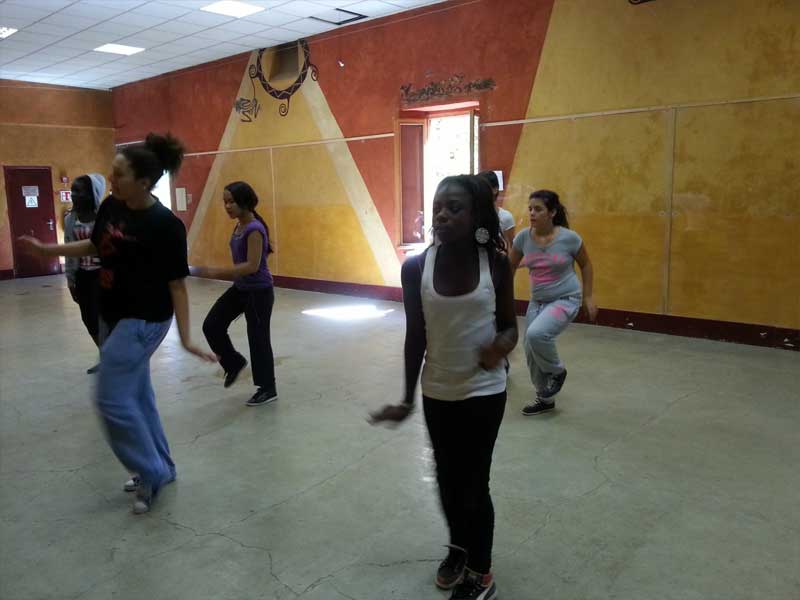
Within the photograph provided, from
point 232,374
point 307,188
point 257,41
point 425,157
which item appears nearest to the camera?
point 232,374

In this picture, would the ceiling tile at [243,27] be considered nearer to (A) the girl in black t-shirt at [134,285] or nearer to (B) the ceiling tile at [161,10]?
(B) the ceiling tile at [161,10]

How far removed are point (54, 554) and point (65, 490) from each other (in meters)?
0.63

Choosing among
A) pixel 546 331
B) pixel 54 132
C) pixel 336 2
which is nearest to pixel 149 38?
pixel 336 2

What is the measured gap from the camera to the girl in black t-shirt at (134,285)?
8.60 feet

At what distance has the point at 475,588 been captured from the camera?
6.91 feet

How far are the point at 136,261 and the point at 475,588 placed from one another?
1.82 m

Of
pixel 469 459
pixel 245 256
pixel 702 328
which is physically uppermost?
pixel 245 256

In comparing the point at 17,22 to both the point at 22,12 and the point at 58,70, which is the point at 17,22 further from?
the point at 58,70

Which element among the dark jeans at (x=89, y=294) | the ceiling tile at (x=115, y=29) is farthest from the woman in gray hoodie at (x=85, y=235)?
the ceiling tile at (x=115, y=29)

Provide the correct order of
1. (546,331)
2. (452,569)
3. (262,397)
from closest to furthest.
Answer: (452,569)
(546,331)
(262,397)

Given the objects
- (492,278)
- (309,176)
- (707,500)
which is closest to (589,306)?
(707,500)

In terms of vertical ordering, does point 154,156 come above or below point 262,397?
above

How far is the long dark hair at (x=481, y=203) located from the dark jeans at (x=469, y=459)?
1.54 ft

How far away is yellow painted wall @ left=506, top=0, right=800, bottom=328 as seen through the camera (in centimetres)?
550
